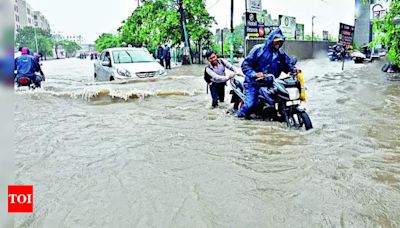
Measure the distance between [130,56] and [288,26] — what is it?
22.4m

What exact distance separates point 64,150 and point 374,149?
3.83 metres

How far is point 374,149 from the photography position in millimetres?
4746

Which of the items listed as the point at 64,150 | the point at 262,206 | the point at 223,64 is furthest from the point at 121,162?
the point at 223,64

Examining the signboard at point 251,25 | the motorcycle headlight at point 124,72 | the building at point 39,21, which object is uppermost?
the building at point 39,21

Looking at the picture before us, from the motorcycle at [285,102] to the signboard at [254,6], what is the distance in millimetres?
17420

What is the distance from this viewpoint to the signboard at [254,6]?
2286 cm

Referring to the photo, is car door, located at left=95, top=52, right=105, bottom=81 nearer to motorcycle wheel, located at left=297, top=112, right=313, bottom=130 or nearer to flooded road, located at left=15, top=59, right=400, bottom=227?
flooded road, located at left=15, top=59, right=400, bottom=227

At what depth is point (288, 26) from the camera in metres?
32.3

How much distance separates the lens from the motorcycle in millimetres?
5543

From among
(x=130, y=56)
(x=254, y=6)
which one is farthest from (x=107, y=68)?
(x=254, y=6)

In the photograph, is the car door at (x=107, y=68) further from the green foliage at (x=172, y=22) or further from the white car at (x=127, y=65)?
the green foliage at (x=172, y=22)

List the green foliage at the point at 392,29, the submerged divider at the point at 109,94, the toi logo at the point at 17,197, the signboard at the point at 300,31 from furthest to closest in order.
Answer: the signboard at the point at 300,31 < the submerged divider at the point at 109,94 < the green foliage at the point at 392,29 < the toi logo at the point at 17,197

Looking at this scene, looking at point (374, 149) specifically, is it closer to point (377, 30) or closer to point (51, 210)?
point (51, 210)

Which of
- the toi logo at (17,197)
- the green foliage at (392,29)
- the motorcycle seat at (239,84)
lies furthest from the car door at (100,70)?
the toi logo at (17,197)
